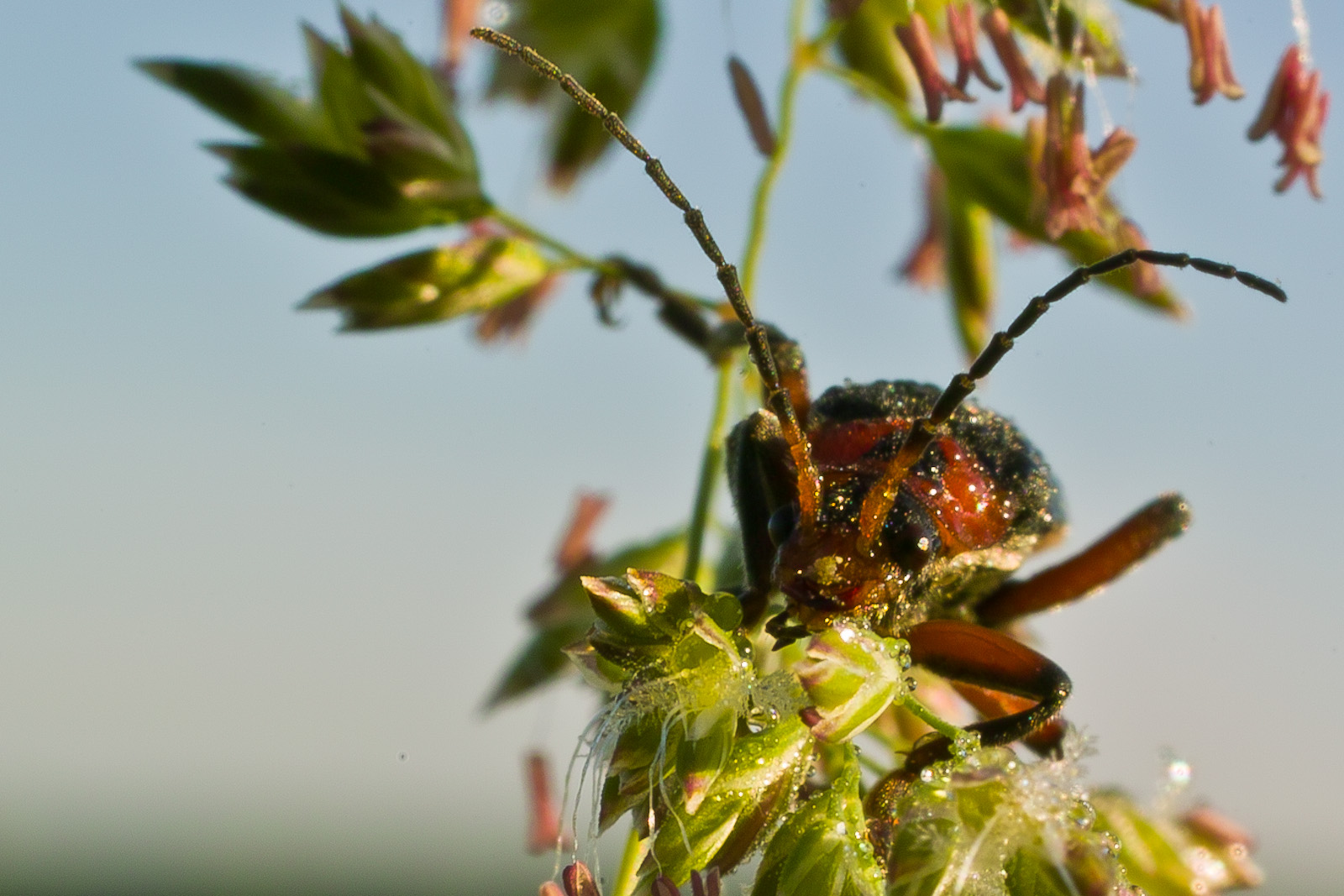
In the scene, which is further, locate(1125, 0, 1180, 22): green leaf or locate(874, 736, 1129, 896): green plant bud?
locate(1125, 0, 1180, 22): green leaf

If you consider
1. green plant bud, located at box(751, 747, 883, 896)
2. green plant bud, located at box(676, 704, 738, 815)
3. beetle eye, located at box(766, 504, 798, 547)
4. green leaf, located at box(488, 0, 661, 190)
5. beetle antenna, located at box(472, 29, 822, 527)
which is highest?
green leaf, located at box(488, 0, 661, 190)

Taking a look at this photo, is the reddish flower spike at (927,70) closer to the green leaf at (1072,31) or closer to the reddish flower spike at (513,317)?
the green leaf at (1072,31)

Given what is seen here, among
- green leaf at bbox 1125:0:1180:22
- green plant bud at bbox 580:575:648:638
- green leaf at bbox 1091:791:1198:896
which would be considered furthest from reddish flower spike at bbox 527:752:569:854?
green leaf at bbox 1125:0:1180:22

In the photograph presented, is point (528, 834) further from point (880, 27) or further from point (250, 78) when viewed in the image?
point (880, 27)

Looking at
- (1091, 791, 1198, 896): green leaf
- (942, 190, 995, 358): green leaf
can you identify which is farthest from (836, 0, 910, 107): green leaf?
(1091, 791, 1198, 896): green leaf

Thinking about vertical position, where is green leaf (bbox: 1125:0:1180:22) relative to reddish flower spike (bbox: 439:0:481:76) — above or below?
below

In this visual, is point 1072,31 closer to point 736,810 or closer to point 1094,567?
point 1094,567

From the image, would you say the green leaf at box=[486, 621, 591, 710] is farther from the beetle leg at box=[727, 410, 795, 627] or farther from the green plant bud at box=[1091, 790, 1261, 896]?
the green plant bud at box=[1091, 790, 1261, 896]

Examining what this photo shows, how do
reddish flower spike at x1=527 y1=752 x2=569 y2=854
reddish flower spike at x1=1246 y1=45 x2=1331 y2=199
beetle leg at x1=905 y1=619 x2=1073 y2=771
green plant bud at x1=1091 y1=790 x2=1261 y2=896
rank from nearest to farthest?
beetle leg at x1=905 y1=619 x2=1073 y2=771
green plant bud at x1=1091 y1=790 x2=1261 y2=896
reddish flower spike at x1=1246 y1=45 x2=1331 y2=199
reddish flower spike at x1=527 y1=752 x2=569 y2=854

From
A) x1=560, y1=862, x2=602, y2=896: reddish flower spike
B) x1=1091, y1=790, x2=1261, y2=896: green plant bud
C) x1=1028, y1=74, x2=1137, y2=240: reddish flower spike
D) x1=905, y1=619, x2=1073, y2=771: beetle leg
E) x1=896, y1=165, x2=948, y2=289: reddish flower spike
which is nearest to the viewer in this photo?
x1=560, y1=862, x2=602, y2=896: reddish flower spike
